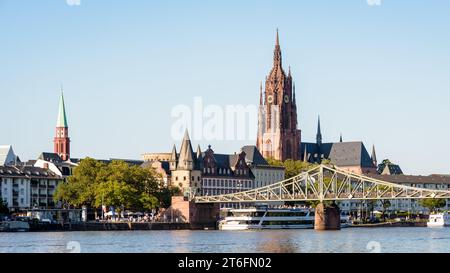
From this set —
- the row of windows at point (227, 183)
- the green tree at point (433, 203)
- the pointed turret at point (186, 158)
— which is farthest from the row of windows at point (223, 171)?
the green tree at point (433, 203)

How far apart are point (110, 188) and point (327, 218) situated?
24.9 meters

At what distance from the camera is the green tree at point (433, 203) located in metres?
167

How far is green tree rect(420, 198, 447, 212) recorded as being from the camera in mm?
166625

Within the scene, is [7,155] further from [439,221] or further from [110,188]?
[439,221]

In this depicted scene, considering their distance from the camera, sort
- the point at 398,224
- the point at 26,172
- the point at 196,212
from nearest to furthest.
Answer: the point at 196,212
the point at 26,172
the point at 398,224

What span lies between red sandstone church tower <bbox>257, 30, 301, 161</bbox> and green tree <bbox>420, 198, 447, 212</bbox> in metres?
30.7

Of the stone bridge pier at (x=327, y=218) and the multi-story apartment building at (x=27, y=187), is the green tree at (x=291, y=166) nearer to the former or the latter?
the multi-story apartment building at (x=27, y=187)

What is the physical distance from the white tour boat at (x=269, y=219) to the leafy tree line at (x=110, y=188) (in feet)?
33.3

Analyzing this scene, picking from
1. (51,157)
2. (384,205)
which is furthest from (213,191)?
(384,205)

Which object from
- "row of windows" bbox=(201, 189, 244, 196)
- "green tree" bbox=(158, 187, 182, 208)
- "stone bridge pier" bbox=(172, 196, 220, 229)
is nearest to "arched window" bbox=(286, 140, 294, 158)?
"row of windows" bbox=(201, 189, 244, 196)

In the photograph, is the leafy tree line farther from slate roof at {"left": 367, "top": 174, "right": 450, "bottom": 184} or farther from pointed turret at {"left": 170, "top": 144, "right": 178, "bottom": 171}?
slate roof at {"left": 367, "top": 174, "right": 450, "bottom": 184}

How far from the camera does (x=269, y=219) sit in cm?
11962

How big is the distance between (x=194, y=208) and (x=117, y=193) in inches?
354

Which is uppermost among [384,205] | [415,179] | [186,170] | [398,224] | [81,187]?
[186,170]
